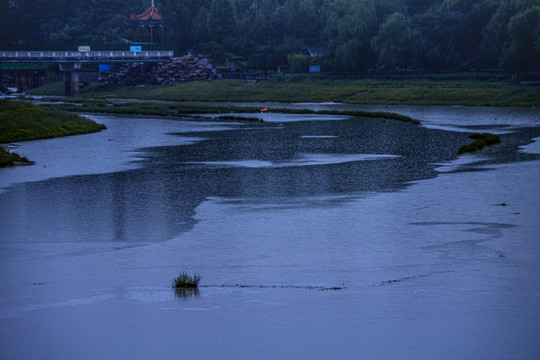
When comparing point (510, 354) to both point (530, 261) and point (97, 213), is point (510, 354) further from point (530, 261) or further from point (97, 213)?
point (97, 213)

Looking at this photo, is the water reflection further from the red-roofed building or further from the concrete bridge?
the red-roofed building

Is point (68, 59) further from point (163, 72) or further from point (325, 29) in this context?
point (325, 29)

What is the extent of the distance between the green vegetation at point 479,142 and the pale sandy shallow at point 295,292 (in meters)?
20.8

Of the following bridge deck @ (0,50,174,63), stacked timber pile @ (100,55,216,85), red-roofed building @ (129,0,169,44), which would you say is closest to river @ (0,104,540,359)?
bridge deck @ (0,50,174,63)

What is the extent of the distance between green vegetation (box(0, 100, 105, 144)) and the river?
14.2m

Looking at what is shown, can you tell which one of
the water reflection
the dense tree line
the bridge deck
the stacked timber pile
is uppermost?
the dense tree line

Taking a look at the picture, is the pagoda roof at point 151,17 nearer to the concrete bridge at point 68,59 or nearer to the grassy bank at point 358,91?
the concrete bridge at point 68,59

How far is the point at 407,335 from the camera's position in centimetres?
1622

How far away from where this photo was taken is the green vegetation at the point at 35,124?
2399 inches

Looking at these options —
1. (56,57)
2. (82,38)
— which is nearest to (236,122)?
(56,57)

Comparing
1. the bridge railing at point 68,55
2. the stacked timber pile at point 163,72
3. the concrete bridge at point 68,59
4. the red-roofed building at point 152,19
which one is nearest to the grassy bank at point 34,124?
the concrete bridge at point 68,59

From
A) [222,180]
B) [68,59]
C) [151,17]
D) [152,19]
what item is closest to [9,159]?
[222,180]

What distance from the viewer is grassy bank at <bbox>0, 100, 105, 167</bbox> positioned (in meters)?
60.9

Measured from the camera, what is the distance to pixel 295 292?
19.5 meters
